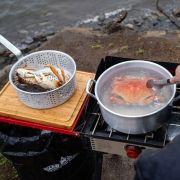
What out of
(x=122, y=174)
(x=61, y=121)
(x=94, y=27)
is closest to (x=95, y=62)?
(x=94, y=27)

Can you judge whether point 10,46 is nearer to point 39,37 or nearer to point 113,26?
point 113,26

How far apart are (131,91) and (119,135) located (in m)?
0.31

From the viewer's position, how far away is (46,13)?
8.23 meters

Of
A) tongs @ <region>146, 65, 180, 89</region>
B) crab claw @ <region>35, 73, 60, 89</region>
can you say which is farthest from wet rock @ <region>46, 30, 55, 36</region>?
tongs @ <region>146, 65, 180, 89</region>

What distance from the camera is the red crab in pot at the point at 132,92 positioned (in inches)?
88.4

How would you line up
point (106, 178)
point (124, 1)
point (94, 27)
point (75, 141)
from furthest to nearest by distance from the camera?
point (124, 1) < point (94, 27) < point (106, 178) < point (75, 141)

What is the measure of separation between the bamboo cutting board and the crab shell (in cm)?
37

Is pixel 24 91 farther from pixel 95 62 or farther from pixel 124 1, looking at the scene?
pixel 124 1

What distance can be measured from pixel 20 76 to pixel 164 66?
112 cm

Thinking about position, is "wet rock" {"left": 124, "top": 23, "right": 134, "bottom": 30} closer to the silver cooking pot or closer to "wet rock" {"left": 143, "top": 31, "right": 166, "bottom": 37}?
"wet rock" {"left": 143, "top": 31, "right": 166, "bottom": 37}

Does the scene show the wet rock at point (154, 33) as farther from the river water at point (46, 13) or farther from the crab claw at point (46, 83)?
the crab claw at point (46, 83)

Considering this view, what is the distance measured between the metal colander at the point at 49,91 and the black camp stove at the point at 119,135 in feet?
0.66

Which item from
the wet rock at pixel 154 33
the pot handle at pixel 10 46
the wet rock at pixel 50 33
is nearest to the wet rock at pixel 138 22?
the wet rock at pixel 154 33

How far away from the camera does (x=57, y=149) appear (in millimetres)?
2799
